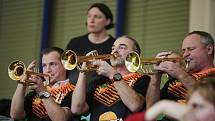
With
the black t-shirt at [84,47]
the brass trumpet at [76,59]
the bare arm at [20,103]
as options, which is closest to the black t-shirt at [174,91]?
the brass trumpet at [76,59]

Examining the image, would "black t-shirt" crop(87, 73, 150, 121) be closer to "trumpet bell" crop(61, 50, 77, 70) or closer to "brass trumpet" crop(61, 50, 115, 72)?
"brass trumpet" crop(61, 50, 115, 72)

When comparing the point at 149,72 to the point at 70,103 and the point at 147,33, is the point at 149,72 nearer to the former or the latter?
the point at 70,103

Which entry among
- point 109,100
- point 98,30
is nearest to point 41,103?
point 109,100

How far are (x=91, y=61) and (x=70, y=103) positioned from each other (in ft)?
1.36

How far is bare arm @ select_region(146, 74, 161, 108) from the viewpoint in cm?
401

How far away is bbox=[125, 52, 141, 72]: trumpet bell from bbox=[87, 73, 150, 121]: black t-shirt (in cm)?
10

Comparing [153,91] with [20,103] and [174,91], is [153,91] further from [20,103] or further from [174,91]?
[20,103]

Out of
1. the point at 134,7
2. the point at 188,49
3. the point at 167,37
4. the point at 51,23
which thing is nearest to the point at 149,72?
the point at 188,49

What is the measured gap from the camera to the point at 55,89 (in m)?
4.66

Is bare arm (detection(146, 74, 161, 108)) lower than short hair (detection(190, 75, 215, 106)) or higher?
lower

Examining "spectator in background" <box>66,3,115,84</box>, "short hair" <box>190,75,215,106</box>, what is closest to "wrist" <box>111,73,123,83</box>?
"spectator in background" <box>66,3,115,84</box>

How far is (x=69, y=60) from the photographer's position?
180 inches

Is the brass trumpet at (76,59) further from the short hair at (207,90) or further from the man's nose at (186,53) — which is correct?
the short hair at (207,90)

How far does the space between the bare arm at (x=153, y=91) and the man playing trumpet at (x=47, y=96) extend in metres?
0.73
